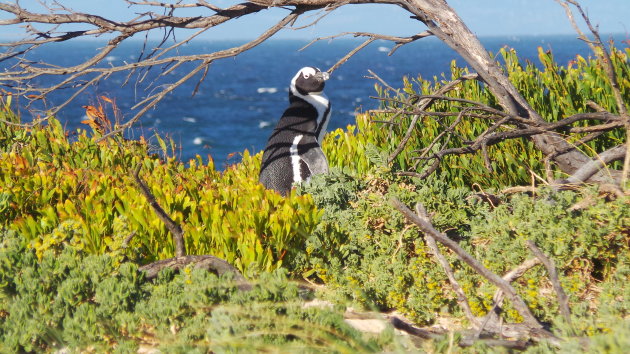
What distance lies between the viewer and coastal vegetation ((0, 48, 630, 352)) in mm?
3197

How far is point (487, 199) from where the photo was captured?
17.1 ft

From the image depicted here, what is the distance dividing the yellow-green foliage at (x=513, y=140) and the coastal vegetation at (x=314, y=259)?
0.04 metres

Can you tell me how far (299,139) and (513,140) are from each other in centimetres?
208

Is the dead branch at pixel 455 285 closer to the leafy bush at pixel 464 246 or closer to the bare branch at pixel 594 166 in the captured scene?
the leafy bush at pixel 464 246

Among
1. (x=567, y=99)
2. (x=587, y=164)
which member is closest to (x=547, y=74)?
(x=567, y=99)

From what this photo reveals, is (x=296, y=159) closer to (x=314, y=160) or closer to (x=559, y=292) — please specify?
(x=314, y=160)

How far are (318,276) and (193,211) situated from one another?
1.03 m

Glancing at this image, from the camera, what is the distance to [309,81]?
259 inches

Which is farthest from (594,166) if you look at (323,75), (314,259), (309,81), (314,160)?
(309,81)

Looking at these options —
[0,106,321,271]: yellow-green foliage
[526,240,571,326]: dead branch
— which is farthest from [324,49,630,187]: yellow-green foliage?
[526,240,571,326]: dead branch

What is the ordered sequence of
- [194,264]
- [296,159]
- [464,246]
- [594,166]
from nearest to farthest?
[194,264] < [464,246] < [594,166] < [296,159]

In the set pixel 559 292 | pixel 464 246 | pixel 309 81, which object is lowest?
pixel 464 246

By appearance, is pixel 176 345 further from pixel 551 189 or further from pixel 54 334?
pixel 551 189

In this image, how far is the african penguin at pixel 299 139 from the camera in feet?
20.7
